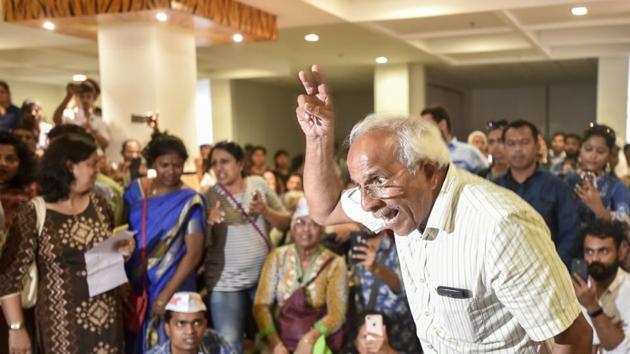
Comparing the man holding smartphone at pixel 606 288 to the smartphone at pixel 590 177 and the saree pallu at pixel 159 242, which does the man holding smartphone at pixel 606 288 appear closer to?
the smartphone at pixel 590 177

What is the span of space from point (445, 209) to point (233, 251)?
197 cm

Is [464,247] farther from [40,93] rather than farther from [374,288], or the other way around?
[40,93]

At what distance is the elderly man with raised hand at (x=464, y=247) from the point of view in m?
1.23

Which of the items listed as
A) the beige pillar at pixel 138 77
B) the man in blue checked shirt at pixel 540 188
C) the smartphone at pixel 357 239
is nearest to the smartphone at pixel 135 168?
the beige pillar at pixel 138 77

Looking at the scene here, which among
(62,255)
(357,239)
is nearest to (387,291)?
(357,239)

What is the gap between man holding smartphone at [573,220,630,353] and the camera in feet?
7.64

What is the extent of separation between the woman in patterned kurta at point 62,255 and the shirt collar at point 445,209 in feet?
5.56

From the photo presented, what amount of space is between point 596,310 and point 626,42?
4.46 meters

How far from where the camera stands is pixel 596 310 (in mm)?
2324

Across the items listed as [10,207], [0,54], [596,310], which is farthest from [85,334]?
[0,54]

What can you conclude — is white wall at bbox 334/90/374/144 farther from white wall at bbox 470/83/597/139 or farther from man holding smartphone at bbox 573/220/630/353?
man holding smartphone at bbox 573/220/630/353

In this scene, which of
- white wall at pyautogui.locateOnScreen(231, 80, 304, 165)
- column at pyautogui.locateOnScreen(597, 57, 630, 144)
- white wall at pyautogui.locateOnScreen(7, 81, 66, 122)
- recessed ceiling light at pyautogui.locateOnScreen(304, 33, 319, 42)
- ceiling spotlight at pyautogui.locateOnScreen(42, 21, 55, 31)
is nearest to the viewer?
ceiling spotlight at pyautogui.locateOnScreen(42, 21, 55, 31)

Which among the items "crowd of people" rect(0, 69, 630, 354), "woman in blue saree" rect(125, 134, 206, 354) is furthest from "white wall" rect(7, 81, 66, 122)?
"woman in blue saree" rect(125, 134, 206, 354)

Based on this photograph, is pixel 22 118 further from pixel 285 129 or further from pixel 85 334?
pixel 285 129
